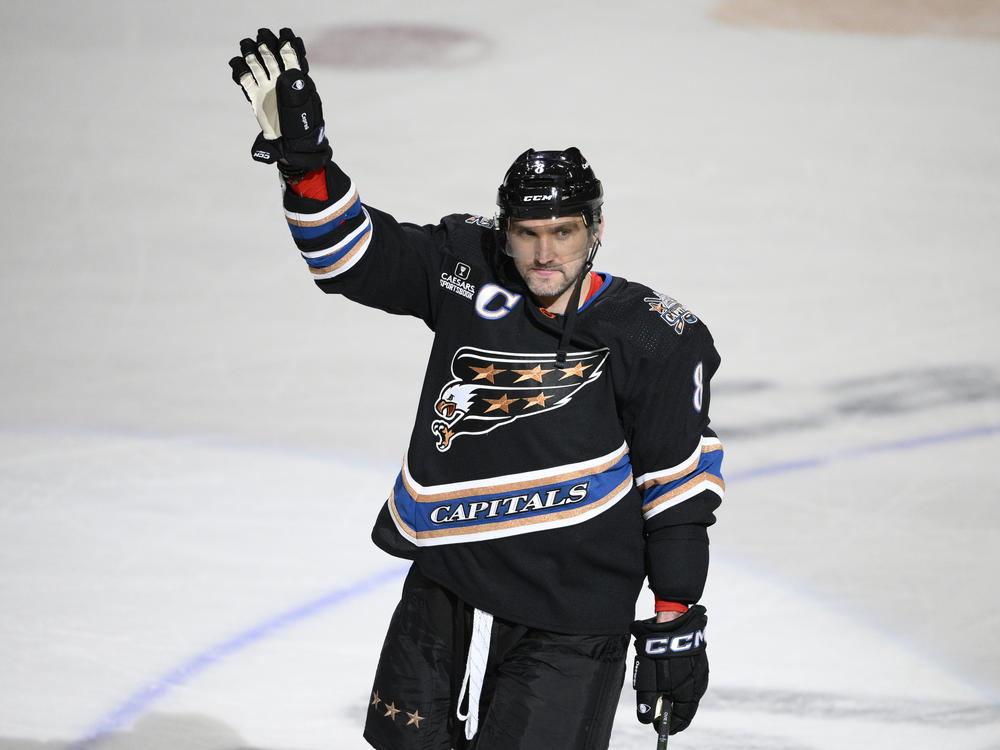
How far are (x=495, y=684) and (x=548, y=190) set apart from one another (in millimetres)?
824

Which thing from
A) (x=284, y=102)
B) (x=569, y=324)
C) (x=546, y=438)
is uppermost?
(x=284, y=102)

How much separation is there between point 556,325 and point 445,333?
0.21 m

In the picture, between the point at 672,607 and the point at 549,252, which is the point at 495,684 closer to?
the point at 672,607

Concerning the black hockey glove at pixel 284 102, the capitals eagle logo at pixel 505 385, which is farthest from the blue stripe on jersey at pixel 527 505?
the black hockey glove at pixel 284 102

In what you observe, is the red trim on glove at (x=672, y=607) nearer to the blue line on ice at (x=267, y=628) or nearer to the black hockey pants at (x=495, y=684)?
the black hockey pants at (x=495, y=684)

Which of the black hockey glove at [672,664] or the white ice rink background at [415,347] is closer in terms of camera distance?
the black hockey glove at [672,664]

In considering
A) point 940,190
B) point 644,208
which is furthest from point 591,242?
point 940,190

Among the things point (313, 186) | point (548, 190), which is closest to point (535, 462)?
point (548, 190)

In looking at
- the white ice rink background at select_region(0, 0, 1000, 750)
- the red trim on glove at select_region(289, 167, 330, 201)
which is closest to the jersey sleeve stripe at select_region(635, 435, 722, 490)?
the red trim on glove at select_region(289, 167, 330, 201)

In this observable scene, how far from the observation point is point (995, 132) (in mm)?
6797

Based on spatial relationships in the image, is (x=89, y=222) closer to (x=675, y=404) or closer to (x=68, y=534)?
(x=68, y=534)

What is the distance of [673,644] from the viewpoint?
2.21 metres

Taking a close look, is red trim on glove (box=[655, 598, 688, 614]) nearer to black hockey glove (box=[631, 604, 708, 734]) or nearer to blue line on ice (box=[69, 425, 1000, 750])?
black hockey glove (box=[631, 604, 708, 734])

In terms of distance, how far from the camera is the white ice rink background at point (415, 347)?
331 cm
